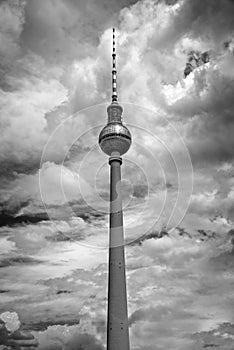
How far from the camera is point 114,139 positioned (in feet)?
407

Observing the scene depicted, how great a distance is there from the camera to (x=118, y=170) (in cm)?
12100

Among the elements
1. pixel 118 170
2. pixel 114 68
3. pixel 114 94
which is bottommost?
pixel 118 170

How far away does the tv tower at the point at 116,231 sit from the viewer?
95375 millimetres

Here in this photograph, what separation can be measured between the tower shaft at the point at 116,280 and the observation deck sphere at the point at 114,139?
9.18 metres

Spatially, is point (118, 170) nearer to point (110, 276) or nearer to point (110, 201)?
point (110, 201)

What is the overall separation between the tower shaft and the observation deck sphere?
918 centimetres

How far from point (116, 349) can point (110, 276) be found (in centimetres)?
1749

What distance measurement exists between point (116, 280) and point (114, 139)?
4464 centimetres

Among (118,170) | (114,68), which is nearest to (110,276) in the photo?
(118,170)

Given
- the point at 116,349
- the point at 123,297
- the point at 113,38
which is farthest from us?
the point at 113,38

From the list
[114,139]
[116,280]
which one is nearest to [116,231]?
[116,280]

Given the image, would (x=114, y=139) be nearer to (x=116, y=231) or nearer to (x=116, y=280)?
(x=116, y=231)

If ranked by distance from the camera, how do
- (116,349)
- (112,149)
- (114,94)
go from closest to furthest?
1. (116,349)
2. (112,149)
3. (114,94)

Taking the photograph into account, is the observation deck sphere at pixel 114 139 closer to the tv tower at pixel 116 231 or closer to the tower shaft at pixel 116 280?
the tv tower at pixel 116 231
